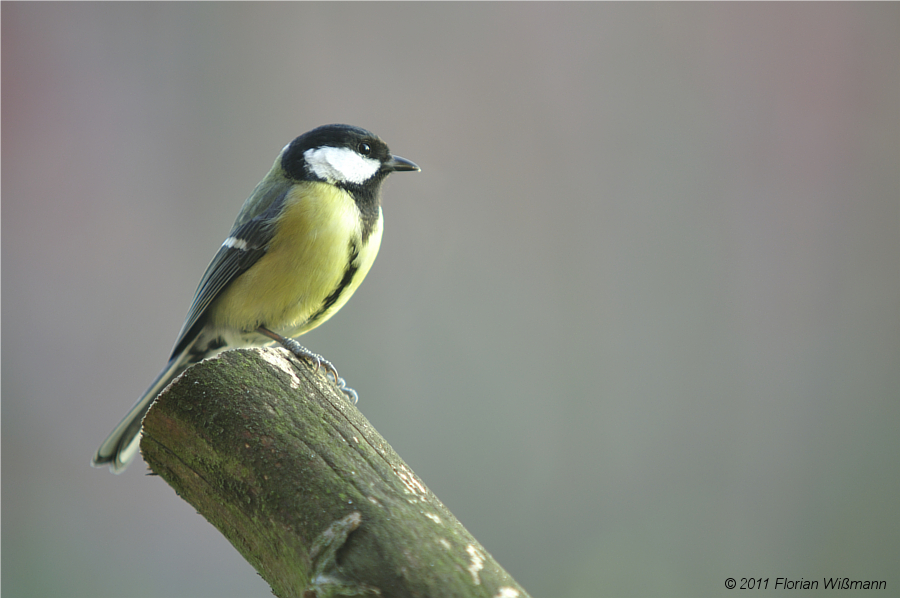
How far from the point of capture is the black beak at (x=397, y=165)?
1.36 metres

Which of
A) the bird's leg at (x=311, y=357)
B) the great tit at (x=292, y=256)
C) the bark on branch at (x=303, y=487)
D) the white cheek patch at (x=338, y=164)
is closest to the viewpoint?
the bark on branch at (x=303, y=487)

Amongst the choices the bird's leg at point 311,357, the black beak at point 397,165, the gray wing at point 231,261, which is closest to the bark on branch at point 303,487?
the bird's leg at point 311,357

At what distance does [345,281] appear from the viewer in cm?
124

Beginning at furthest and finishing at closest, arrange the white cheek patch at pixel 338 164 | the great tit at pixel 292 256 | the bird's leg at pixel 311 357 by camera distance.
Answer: the white cheek patch at pixel 338 164
the great tit at pixel 292 256
the bird's leg at pixel 311 357

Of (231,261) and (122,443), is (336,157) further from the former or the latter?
(122,443)

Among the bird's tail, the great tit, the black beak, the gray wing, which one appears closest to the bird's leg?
the great tit

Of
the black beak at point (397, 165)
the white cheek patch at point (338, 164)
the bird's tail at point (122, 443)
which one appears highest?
the white cheek patch at point (338, 164)

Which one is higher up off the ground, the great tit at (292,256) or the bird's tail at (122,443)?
the great tit at (292,256)

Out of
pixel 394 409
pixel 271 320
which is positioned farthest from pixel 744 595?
pixel 271 320

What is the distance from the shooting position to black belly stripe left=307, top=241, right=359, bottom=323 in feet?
4.00

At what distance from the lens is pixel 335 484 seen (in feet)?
2.27

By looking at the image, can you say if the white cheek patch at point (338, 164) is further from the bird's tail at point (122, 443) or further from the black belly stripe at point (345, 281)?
the bird's tail at point (122, 443)

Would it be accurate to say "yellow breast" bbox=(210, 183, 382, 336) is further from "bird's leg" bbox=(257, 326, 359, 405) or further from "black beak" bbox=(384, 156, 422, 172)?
"black beak" bbox=(384, 156, 422, 172)

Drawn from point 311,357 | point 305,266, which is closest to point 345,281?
point 305,266
